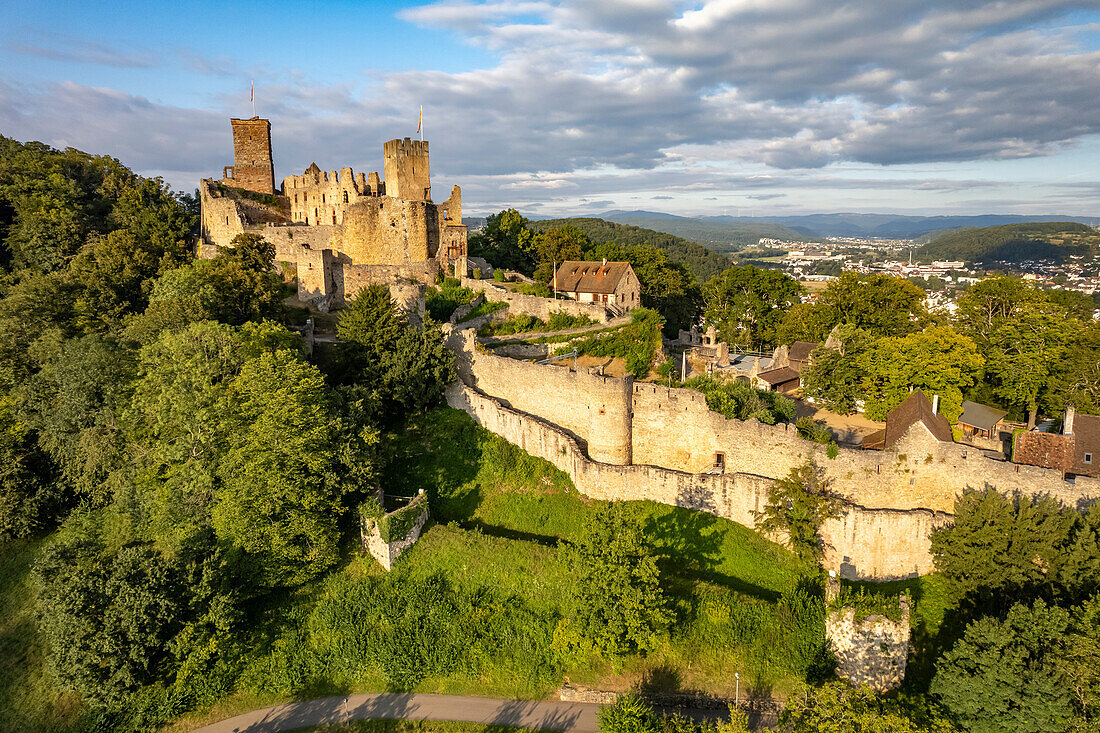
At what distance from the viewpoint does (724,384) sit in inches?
984

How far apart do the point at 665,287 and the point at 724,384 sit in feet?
77.6

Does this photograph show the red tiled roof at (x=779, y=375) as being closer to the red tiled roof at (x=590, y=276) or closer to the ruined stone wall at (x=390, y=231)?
the red tiled roof at (x=590, y=276)

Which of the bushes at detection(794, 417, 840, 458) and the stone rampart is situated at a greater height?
the bushes at detection(794, 417, 840, 458)

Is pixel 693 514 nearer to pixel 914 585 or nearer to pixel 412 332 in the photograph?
pixel 914 585

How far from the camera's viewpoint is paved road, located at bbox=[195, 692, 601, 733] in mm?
15734

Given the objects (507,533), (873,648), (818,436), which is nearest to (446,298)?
(507,533)

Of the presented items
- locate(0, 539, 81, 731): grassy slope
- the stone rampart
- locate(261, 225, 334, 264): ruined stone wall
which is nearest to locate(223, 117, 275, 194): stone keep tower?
locate(261, 225, 334, 264): ruined stone wall

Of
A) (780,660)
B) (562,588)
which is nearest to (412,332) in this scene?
(562,588)

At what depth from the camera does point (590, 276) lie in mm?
38031

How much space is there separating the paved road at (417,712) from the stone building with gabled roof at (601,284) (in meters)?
23.0

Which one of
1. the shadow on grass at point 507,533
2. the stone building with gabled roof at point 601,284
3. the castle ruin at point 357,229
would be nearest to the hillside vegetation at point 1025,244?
the stone building with gabled roof at point 601,284

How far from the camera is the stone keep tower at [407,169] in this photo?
35.8 m

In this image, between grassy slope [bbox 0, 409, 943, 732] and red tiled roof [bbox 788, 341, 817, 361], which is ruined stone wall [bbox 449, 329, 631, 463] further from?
red tiled roof [bbox 788, 341, 817, 361]

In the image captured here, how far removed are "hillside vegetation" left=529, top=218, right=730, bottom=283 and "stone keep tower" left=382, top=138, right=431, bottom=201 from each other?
67.7 metres
